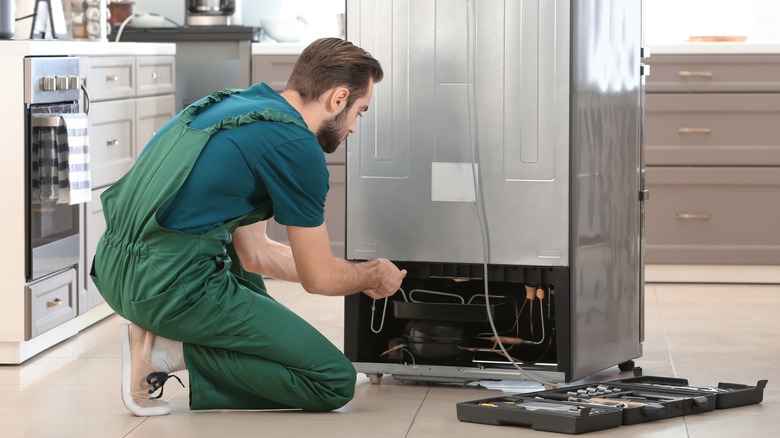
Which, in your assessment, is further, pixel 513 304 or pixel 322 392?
pixel 513 304

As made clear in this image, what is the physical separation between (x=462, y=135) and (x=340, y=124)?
→ 13.0 inches

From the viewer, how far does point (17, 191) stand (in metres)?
3.15

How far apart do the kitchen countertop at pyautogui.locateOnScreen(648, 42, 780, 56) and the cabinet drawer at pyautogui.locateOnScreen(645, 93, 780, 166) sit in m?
0.16

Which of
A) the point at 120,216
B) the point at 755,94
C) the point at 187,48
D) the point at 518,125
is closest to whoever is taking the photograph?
the point at 120,216

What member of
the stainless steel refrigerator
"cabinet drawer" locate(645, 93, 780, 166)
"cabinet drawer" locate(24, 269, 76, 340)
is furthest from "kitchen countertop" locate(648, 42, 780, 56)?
"cabinet drawer" locate(24, 269, 76, 340)

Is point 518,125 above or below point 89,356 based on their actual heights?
Result: above

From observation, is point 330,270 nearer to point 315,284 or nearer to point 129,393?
point 315,284

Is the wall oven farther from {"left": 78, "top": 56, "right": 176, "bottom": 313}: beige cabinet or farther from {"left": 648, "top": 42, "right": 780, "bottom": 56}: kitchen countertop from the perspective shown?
{"left": 648, "top": 42, "right": 780, "bottom": 56}: kitchen countertop

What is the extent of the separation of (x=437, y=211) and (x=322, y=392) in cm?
53

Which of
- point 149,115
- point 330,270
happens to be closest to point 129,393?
point 330,270

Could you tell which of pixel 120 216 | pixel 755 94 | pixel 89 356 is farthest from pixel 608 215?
pixel 755 94

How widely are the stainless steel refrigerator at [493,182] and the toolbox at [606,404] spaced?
0.15m

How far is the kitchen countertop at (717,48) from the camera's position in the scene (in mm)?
4555

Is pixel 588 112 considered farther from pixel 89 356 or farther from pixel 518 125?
pixel 89 356
